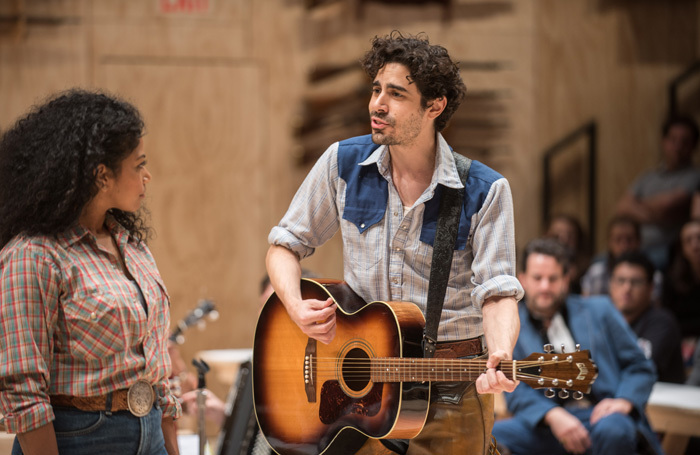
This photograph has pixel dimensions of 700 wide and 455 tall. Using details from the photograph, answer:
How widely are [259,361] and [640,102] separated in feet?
19.8

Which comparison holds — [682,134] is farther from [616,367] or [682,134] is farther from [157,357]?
[157,357]

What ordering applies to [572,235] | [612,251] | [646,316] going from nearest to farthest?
[646,316], [612,251], [572,235]

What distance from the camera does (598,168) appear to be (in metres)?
7.81

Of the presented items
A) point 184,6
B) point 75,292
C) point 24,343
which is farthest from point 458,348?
point 184,6

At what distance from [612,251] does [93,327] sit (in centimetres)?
536

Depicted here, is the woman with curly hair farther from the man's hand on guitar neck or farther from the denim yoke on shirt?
the denim yoke on shirt

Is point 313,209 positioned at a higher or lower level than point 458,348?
higher

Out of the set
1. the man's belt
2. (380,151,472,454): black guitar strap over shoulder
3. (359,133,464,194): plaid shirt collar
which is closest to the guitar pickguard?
(380,151,472,454): black guitar strap over shoulder

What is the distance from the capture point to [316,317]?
8.50 feet

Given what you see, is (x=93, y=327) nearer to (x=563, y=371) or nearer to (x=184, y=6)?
(x=563, y=371)

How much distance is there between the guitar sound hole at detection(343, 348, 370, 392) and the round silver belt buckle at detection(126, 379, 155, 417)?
594 millimetres

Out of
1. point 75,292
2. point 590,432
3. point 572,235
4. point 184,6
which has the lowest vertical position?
point 590,432

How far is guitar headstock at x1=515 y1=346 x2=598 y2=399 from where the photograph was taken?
2344mm

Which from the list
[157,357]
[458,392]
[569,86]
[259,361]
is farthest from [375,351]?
[569,86]
